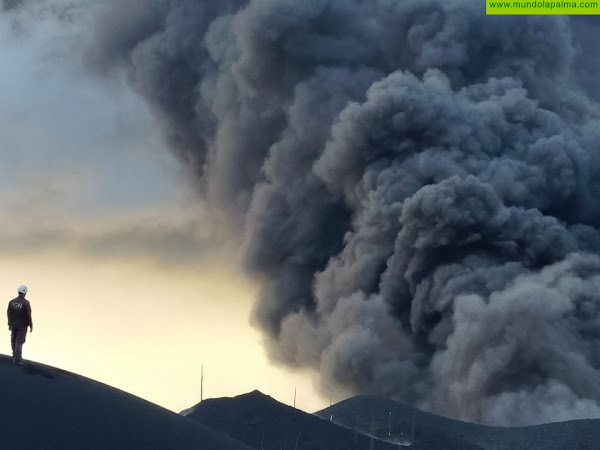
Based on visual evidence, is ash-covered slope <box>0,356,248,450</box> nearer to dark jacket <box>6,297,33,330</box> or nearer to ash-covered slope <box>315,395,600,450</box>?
dark jacket <box>6,297,33,330</box>

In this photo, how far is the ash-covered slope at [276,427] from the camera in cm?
2688

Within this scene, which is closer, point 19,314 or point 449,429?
point 19,314

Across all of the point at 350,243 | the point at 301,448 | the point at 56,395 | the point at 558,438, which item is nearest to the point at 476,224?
the point at 350,243

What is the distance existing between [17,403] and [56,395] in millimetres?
760

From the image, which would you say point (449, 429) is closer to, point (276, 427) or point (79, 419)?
point (276, 427)

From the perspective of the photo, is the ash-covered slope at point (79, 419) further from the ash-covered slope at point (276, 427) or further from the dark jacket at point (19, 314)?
the ash-covered slope at point (276, 427)

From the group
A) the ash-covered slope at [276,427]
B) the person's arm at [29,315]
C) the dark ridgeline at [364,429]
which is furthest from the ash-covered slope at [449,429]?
the person's arm at [29,315]

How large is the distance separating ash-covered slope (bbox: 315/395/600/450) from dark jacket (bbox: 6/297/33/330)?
11064 millimetres

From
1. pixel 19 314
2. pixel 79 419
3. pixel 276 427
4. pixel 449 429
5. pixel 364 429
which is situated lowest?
pixel 79 419

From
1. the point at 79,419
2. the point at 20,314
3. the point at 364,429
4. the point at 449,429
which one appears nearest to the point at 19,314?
the point at 20,314

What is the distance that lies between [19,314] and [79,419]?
6.32 ft

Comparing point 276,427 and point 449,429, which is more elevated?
point 449,429

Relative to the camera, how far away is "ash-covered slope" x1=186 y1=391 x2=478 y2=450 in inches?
1058

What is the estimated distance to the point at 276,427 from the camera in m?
27.7
